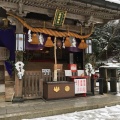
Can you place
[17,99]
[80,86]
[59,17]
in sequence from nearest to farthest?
[17,99] < [59,17] < [80,86]

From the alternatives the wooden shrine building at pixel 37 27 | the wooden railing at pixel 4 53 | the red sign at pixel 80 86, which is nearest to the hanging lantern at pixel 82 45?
the wooden shrine building at pixel 37 27

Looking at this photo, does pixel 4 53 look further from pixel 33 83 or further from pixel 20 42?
pixel 33 83

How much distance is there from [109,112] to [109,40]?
1859 cm

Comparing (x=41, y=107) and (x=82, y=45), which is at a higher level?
(x=82, y=45)

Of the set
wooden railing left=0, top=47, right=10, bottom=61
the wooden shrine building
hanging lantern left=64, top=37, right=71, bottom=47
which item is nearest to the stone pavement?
the wooden shrine building

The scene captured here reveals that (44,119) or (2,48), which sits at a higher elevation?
(2,48)

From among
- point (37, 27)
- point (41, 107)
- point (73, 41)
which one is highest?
point (37, 27)

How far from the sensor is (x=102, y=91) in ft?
29.3

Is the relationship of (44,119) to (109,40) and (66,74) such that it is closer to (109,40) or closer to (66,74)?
(66,74)

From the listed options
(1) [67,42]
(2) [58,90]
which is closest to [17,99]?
(2) [58,90]

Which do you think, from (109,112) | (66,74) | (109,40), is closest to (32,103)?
(66,74)

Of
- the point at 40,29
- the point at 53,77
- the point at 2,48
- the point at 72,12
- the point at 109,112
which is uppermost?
the point at 72,12

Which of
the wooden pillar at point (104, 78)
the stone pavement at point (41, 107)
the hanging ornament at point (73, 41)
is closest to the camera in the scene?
the stone pavement at point (41, 107)

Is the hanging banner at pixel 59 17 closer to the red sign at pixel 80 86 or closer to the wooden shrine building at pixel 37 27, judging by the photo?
the wooden shrine building at pixel 37 27
